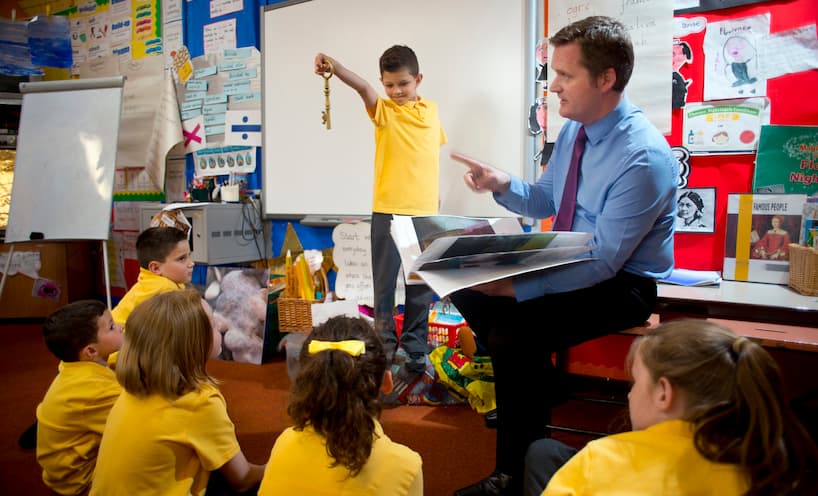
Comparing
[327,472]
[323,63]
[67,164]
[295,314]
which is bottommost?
[295,314]

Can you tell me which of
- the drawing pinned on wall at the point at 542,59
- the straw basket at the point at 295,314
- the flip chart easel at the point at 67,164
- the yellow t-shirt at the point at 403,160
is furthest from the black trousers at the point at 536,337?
the flip chart easel at the point at 67,164

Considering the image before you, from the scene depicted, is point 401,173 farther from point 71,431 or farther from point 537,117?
point 71,431

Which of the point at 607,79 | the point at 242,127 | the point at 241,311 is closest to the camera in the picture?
the point at 607,79

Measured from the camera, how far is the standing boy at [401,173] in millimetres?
2377

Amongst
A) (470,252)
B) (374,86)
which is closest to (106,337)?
(470,252)

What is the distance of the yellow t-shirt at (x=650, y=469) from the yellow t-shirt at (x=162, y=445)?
2.35 feet

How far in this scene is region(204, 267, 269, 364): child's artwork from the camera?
9.48ft

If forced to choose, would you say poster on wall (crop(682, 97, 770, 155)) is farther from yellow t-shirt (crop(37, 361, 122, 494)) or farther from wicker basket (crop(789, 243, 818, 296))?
yellow t-shirt (crop(37, 361, 122, 494))

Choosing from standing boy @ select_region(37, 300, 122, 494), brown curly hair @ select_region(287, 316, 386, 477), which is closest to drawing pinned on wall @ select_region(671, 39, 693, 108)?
brown curly hair @ select_region(287, 316, 386, 477)

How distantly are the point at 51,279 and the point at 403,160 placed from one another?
3033 mm

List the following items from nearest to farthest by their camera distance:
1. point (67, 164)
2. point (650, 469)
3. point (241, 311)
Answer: point (650, 469)
point (241, 311)
point (67, 164)

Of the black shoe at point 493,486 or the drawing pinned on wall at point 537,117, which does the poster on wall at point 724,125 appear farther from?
the black shoe at point 493,486

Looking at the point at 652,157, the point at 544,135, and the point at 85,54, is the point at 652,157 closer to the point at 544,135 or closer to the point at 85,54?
the point at 544,135

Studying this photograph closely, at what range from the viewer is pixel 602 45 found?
1.27 m
